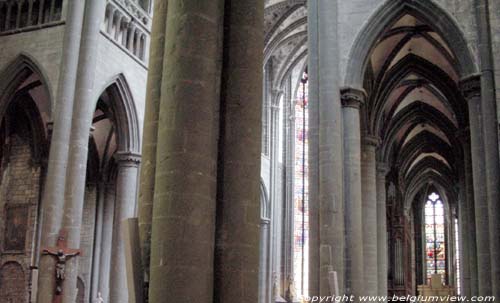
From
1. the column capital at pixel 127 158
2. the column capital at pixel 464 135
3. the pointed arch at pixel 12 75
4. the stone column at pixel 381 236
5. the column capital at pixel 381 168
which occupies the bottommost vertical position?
the stone column at pixel 381 236

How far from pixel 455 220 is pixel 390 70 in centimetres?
1872

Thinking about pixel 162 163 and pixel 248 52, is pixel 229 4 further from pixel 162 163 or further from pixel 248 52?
pixel 162 163

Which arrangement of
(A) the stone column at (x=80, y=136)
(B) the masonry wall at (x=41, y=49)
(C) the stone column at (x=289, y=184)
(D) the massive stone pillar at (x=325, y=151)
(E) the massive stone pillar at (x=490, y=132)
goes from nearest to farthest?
(E) the massive stone pillar at (x=490, y=132)
(D) the massive stone pillar at (x=325, y=151)
(A) the stone column at (x=80, y=136)
(B) the masonry wall at (x=41, y=49)
(C) the stone column at (x=289, y=184)

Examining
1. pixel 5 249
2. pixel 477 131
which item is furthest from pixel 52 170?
pixel 477 131

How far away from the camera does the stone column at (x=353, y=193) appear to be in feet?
51.4

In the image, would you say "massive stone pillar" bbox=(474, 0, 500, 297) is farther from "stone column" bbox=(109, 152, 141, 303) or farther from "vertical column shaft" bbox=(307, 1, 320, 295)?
"stone column" bbox=(109, 152, 141, 303)

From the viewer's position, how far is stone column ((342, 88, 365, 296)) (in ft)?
51.4

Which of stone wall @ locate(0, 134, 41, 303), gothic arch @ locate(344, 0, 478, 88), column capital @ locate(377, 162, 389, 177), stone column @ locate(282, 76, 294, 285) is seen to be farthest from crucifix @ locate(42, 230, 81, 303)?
stone column @ locate(282, 76, 294, 285)

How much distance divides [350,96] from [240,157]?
11.3m

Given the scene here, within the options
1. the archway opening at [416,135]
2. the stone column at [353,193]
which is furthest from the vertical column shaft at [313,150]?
the archway opening at [416,135]

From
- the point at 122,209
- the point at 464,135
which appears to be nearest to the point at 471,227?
the point at 464,135

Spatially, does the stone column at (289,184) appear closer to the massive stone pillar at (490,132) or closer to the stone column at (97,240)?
the stone column at (97,240)

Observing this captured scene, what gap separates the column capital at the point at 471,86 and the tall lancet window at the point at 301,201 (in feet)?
50.6

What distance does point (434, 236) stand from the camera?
1572 inches
